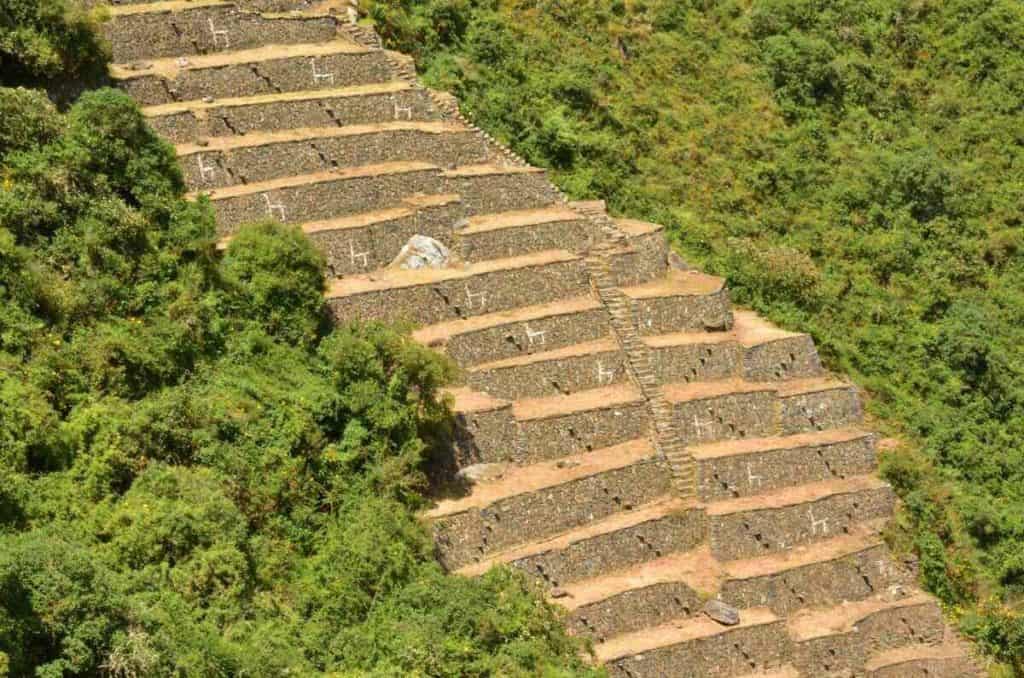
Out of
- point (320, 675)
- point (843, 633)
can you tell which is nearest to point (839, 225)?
point (843, 633)

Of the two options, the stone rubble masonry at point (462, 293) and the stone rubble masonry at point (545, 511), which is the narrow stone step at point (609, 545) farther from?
the stone rubble masonry at point (462, 293)

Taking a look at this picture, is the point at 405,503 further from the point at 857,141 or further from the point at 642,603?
the point at 857,141

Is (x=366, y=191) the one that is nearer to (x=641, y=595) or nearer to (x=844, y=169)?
(x=641, y=595)

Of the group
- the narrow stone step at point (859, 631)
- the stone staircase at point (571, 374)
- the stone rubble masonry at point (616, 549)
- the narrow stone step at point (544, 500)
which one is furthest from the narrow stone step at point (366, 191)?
the narrow stone step at point (859, 631)

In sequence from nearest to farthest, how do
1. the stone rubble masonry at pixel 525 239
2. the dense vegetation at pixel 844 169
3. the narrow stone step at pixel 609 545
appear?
the narrow stone step at pixel 609 545 → the stone rubble masonry at pixel 525 239 → the dense vegetation at pixel 844 169

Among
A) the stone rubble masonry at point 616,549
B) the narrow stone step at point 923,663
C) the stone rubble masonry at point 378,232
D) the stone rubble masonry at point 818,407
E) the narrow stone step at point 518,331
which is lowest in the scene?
the narrow stone step at point 923,663

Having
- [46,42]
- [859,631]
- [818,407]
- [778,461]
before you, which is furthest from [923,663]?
[46,42]

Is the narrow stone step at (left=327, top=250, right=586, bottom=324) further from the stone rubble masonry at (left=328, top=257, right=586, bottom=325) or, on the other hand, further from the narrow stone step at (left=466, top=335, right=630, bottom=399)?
the narrow stone step at (left=466, top=335, right=630, bottom=399)
